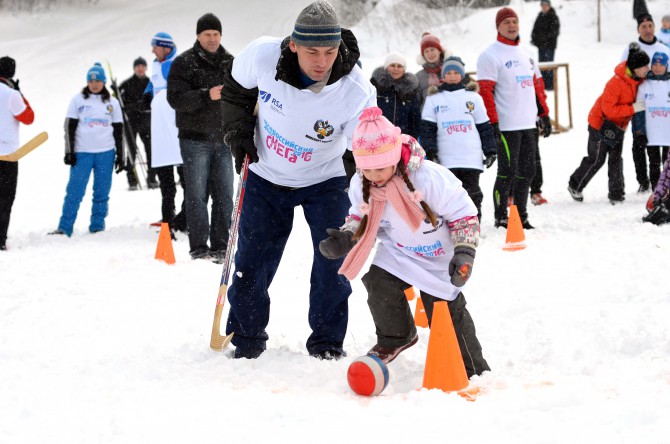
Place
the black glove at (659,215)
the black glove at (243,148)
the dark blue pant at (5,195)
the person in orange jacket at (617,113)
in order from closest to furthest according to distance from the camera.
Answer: the black glove at (243,148)
the black glove at (659,215)
the dark blue pant at (5,195)
the person in orange jacket at (617,113)

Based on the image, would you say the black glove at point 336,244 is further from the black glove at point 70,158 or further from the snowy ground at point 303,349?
the black glove at point 70,158

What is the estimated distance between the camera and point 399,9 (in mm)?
24500

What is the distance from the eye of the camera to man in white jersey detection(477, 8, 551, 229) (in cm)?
834

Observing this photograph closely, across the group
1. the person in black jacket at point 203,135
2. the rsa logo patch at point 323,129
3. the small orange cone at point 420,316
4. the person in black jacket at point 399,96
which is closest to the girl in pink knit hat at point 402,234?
the rsa logo patch at point 323,129

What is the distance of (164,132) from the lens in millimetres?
8938

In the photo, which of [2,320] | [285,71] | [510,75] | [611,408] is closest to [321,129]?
[285,71]

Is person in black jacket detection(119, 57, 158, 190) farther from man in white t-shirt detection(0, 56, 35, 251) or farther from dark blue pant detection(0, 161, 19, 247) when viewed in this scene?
dark blue pant detection(0, 161, 19, 247)

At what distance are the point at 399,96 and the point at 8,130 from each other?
3957mm

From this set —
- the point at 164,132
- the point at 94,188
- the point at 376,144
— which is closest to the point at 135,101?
the point at 94,188

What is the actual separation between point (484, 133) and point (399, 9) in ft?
57.2

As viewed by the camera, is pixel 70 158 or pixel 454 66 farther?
pixel 70 158

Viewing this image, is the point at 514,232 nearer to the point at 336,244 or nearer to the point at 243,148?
the point at 243,148

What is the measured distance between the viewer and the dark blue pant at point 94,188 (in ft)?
32.0

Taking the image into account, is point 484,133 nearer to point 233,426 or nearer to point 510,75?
point 510,75
